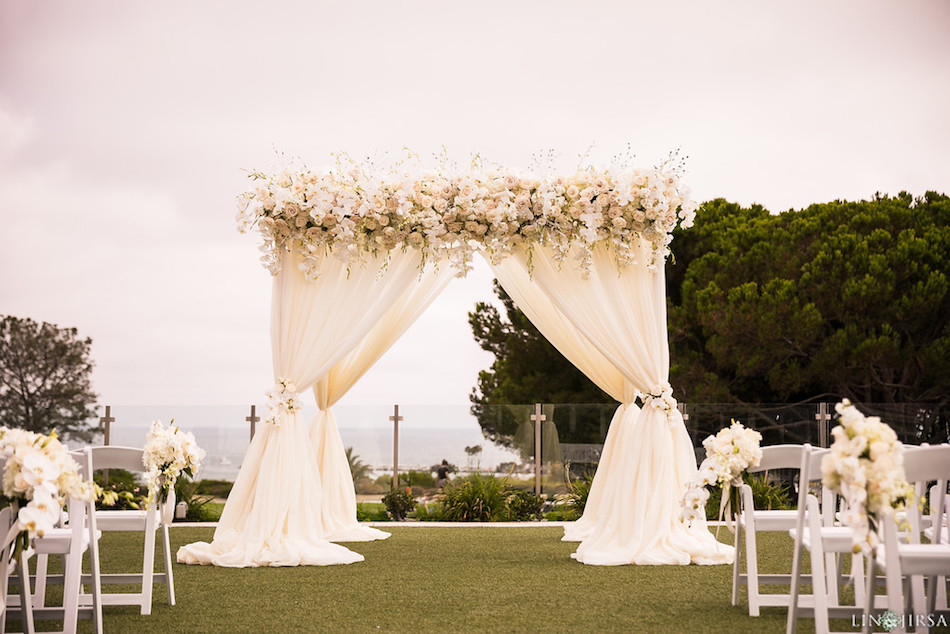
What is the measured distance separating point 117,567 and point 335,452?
6.86 feet

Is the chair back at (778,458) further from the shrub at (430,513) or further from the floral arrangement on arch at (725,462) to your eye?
the shrub at (430,513)

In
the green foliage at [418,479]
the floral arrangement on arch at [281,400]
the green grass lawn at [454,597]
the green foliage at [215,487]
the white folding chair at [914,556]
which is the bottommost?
the green grass lawn at [454,597]

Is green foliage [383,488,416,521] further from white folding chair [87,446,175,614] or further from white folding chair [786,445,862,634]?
white folding chair [786,445,862,634]

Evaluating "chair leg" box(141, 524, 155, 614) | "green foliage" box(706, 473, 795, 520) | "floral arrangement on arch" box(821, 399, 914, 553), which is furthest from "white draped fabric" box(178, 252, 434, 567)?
"green foliage" box(706, 473, 795, 520)

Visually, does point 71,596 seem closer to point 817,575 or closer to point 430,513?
point 817,575

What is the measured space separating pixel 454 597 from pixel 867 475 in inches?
112

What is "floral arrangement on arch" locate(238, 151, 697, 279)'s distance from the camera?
6465mm

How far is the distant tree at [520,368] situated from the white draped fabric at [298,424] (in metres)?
8.48

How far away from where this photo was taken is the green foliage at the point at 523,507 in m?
9.98

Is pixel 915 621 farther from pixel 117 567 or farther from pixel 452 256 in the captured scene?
pixel 117 567

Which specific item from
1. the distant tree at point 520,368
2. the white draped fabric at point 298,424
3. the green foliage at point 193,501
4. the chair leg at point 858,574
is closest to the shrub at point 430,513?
the green foliage at point 193,501

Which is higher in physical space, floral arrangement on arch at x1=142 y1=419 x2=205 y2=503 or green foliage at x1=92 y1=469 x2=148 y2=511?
floral arrangement on arch at x1=142 y1=419 x2=205 y2=503

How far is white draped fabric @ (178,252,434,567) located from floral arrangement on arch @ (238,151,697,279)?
0.18 metres

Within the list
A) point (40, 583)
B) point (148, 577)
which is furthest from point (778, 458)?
point (40, 583)
